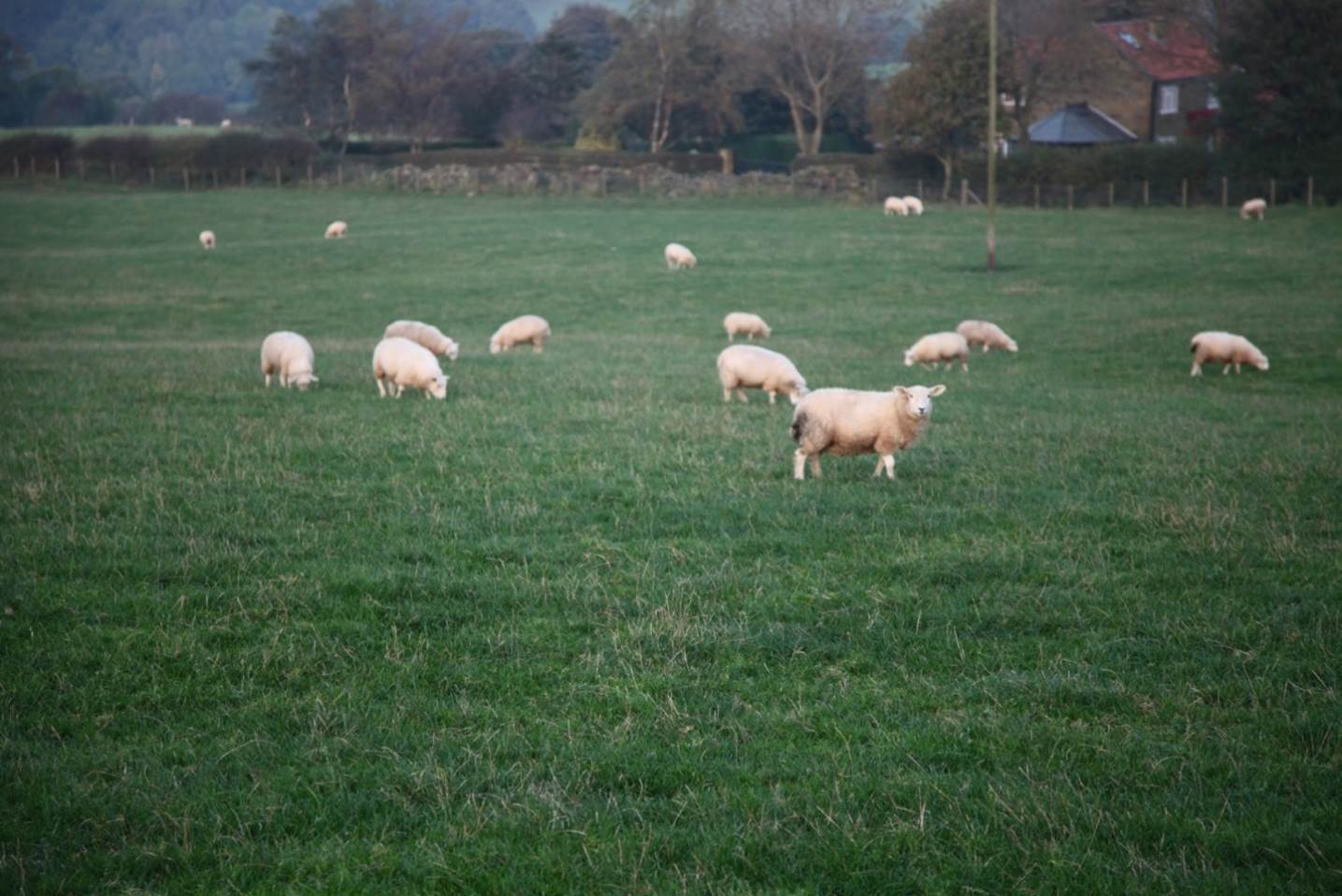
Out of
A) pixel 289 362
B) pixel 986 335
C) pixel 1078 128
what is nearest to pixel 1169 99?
pixel 1078 128

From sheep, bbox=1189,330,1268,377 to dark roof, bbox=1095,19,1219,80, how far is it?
59.1 metres

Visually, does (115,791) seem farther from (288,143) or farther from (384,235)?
(288,143)

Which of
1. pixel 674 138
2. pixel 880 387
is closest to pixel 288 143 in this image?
pixel 674 138

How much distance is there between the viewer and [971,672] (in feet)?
22.6

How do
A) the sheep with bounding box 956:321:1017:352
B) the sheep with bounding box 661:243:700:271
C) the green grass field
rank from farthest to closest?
1. the sheep with bounding box 661:243:700:271
2. the sheep with bounding box 956:321:1017:352
3. the green grass field

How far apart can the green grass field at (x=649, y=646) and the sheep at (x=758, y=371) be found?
398mm

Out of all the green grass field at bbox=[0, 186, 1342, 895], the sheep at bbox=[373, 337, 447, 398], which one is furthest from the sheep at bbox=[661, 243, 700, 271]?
the sheep at bbox=[373, 337, 447, 398]

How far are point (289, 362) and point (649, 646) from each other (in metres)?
12.6

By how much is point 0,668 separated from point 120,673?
615 mm

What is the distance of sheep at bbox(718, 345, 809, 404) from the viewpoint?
16.7 metres

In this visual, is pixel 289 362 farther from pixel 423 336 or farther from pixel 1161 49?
pixel 1161 49

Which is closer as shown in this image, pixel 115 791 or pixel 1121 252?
pixel 115 791

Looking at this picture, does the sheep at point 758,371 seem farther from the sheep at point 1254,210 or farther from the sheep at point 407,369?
the sheep at point 1254,210

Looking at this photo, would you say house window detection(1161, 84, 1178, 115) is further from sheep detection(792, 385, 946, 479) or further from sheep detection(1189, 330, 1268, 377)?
sheep detection(792, 385, 946, 479)
